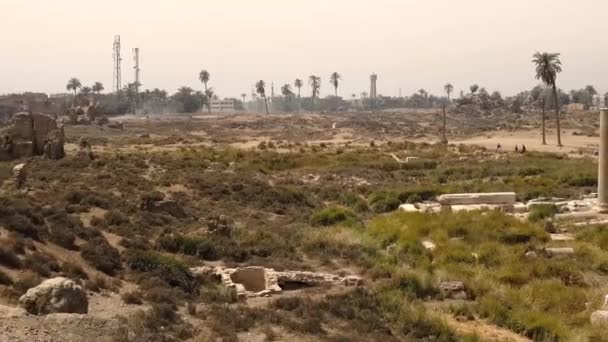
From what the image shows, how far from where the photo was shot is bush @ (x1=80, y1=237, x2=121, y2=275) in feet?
55.8

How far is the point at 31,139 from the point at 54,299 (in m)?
31.0

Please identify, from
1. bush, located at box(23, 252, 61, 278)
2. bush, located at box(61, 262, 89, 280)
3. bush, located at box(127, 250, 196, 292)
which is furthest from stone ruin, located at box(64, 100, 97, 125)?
bush, located at box(61, 262, 89, 280)

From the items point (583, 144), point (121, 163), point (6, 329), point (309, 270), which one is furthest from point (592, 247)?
point (583, 144)

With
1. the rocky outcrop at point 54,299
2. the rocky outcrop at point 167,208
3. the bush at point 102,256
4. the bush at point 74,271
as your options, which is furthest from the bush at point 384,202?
the rocky outcrop at point 54,299

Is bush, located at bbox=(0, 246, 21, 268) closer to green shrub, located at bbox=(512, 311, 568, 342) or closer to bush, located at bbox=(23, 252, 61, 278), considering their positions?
bush, located at bbox=(23, 252, 61, 278)

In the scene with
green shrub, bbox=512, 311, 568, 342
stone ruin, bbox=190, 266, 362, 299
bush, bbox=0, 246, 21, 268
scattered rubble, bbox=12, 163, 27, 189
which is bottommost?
green shrub, bbox=512, 311, 568, 342

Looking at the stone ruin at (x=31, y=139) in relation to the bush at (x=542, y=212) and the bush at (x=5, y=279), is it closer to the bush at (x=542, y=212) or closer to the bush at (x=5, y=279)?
the bush at (x=5, y=279)

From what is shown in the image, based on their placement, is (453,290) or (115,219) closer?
(453,290)

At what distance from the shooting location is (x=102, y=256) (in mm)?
17453

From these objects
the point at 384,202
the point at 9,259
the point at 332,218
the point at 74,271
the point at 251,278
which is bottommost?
the point at 251,278

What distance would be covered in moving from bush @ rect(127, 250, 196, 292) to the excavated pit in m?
1.39

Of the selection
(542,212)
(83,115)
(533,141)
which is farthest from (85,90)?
(542,212)

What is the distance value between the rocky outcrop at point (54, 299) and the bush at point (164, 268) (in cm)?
402

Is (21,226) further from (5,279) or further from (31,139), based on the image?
(31,139)
